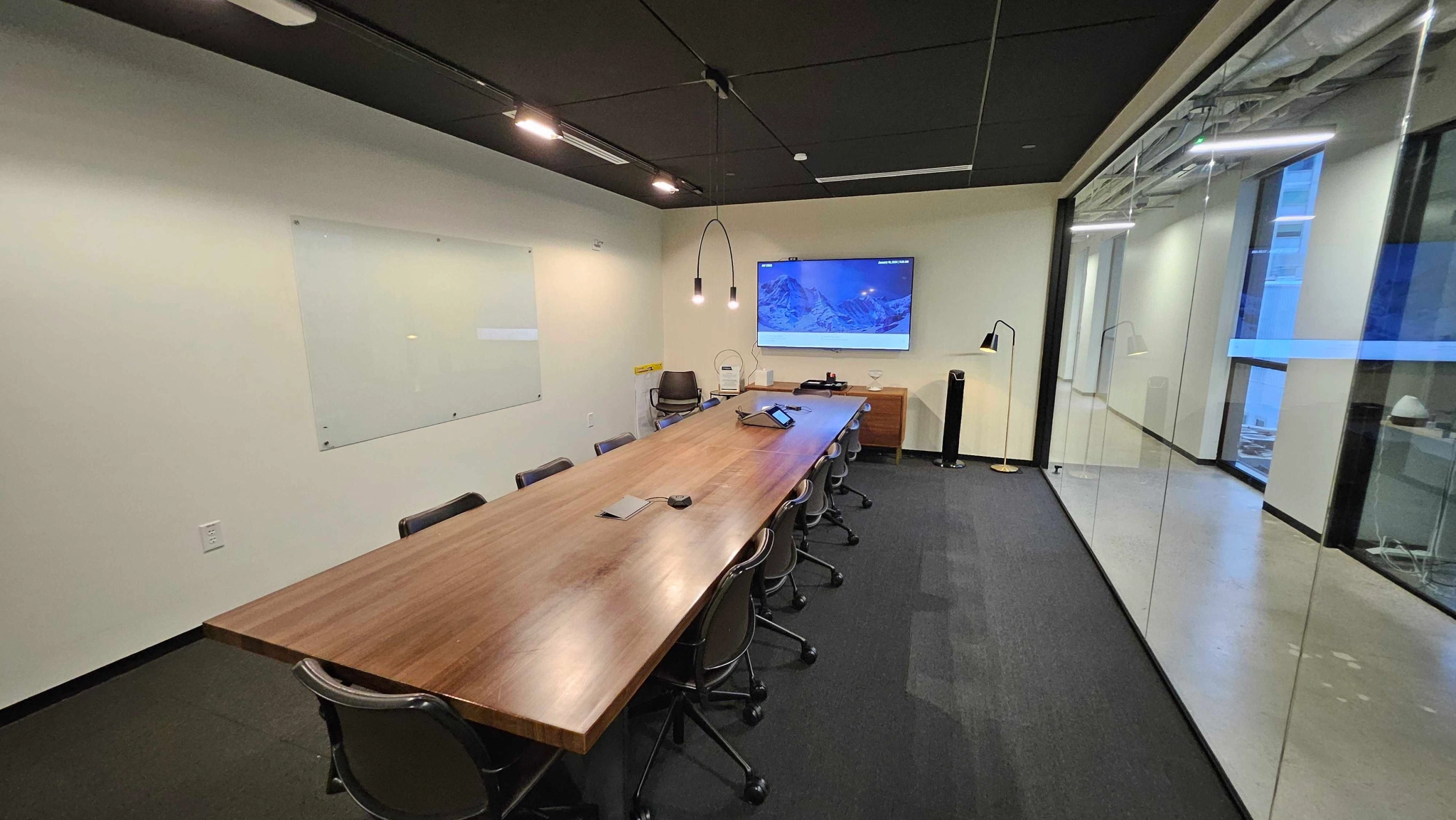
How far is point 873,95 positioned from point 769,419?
6.51 ft

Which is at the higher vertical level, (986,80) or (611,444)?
(986,80)

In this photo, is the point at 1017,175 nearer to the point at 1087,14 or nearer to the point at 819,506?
the point at 1087,14

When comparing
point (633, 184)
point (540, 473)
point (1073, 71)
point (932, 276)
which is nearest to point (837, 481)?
point (540, 473)

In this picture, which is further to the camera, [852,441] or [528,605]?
[852,441]

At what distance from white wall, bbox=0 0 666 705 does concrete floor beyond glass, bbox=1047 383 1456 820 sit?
14.1 ft

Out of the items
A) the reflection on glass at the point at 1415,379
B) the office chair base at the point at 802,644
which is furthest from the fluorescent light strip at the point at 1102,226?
the office chair base at the point at 802,644

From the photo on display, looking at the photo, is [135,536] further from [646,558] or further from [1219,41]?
[1219,41]

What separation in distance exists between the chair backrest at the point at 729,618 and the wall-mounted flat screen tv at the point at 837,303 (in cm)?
423

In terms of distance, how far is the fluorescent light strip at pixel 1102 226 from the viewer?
3.33 metres

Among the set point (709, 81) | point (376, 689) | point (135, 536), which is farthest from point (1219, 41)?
point (135, 536)

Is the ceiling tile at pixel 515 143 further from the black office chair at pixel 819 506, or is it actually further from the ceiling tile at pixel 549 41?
the black office chair at pixel 819 506

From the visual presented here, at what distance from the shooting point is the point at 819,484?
286 cm

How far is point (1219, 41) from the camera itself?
2.06 metres

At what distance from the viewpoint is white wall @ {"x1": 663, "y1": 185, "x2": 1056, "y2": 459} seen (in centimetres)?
511
